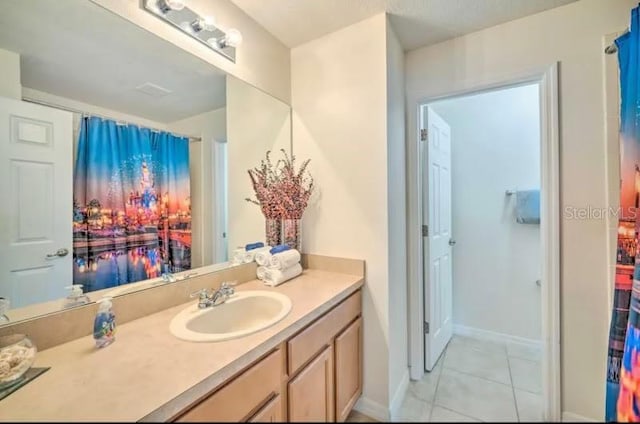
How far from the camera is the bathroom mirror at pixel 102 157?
869 mm

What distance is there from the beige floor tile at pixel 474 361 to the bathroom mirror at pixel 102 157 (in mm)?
1639

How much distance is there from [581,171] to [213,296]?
1.92 metres

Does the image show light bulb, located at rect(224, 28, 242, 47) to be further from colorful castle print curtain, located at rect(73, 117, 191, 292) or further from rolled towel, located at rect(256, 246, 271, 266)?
rolled towel, located at rect(256, 246, 271, 266)

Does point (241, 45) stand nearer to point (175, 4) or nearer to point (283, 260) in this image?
point (175, 4)

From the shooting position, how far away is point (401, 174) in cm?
176

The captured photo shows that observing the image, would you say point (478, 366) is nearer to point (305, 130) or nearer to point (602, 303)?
point (602, 303)

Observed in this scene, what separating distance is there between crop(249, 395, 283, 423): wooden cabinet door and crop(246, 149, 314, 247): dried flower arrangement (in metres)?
0.96

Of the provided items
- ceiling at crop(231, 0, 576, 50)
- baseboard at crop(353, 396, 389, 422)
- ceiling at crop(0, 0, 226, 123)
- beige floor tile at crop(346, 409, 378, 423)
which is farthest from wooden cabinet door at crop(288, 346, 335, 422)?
ceiling at crop(231, 0, 576, 50)

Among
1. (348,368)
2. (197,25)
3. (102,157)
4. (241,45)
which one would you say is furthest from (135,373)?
(241,45)

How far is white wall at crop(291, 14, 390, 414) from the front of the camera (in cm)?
152

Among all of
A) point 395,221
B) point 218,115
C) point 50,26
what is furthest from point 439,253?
point 50,26

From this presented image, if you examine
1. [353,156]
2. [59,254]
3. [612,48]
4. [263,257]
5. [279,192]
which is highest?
[612,48]

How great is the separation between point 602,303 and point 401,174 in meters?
1.21

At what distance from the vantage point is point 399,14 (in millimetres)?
1522
